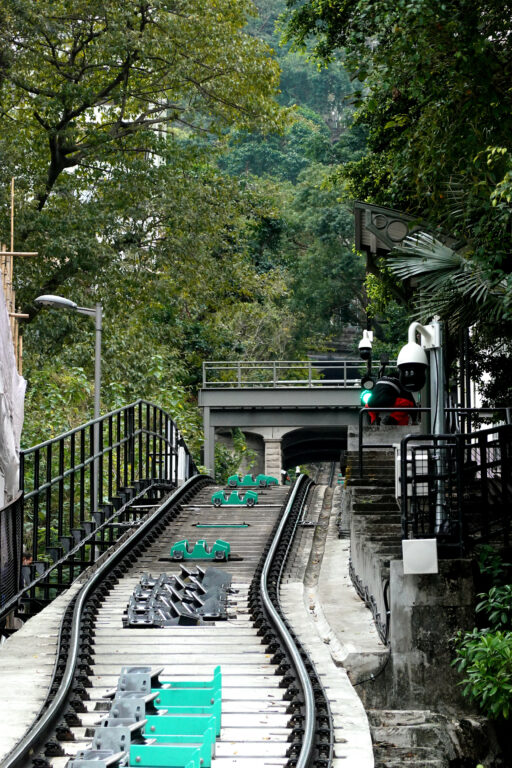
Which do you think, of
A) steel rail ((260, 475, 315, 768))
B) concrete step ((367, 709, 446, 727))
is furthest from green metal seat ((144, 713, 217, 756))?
concrete step ((367, 709, 446, 727))

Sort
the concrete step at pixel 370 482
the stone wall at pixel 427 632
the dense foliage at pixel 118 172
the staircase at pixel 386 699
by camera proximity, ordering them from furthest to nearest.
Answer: the dense foliage at pixel 118 172 → the concrete step at pixel 370 482 → the stone wall at pixel 427 632 → the staircase at pixel 386 699

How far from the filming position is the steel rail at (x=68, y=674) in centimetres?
590

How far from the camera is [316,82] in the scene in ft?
321

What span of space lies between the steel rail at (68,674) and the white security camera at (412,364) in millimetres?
3906

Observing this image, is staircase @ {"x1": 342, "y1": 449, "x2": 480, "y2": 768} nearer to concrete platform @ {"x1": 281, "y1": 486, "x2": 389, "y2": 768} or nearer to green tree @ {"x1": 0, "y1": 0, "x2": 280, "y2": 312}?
concrete platform @ {"x1": 281, "y1": 486, "x2": 389, "y2": 768}

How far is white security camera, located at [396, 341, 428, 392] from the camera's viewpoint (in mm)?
10156

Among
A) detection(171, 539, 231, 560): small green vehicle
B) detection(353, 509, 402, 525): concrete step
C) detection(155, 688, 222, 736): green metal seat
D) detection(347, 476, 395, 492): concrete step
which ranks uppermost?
detection(347, 476, 395, 492): concrete step

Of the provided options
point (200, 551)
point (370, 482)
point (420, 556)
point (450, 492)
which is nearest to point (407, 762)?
point (420, 556)

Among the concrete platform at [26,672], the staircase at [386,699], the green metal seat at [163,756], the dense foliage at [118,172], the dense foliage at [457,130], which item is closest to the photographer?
the green metal seat at [163,756]

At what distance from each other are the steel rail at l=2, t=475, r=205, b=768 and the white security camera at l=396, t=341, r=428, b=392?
3.91 meters

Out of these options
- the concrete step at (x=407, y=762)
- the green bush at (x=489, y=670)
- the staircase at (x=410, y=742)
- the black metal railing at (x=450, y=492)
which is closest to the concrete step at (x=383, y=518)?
the black metal railing at (x=450, y=492)

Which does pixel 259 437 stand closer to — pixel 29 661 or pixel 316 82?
pixel 29 661

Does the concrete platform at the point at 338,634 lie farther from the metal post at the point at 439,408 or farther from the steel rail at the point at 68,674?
the steel rail at the point at 68,674

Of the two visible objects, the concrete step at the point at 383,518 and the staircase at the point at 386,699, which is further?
the concrete step at the point at 383,518
